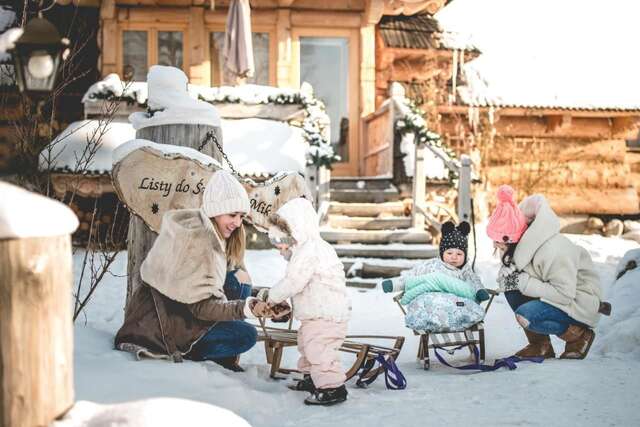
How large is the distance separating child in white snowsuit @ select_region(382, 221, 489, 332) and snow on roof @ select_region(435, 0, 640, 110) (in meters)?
9.42

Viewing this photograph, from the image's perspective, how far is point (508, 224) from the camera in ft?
16.8

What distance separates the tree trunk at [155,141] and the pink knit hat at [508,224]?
2.17m

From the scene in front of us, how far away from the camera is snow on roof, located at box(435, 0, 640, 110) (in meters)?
14.7

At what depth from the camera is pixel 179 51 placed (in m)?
13.3

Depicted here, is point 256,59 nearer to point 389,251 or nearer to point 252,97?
point 252,97

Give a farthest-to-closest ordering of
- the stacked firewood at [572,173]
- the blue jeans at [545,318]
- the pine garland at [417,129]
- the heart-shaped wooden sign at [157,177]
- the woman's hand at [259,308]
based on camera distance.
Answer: the stacked firewood at [572,173] → the pine garland at [417,129] → the blue jeans at [545,318] → the heart-shaped wooden sign at [157,177] → the woman's hand at [259,308]

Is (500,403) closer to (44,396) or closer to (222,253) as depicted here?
(222,253)

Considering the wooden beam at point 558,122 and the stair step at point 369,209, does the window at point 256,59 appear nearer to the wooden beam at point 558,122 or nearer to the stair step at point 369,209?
the stair step at point 369,209

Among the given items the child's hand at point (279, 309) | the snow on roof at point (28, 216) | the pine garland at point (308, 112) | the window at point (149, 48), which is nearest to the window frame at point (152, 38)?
the window at point (149, 48)

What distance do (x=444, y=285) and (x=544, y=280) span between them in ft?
2.48

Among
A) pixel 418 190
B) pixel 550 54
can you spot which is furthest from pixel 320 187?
pixel 550 54

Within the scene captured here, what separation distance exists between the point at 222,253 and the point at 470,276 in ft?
7.17

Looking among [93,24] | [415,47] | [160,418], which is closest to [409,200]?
[415,47]

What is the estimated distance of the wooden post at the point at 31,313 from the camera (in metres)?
2.03
